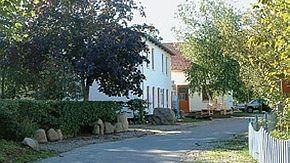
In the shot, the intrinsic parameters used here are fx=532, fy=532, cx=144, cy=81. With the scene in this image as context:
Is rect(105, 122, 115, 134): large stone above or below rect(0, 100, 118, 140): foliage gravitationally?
below

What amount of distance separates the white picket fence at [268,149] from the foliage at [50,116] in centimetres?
805

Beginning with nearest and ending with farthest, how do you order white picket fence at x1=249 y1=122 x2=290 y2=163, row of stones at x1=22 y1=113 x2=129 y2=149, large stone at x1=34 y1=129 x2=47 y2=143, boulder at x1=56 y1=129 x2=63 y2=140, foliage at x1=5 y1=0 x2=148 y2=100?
white picket fence at x1=249 y1=122 x2=290 y2=163 → row of stones at x1=22 y1=113 x2=129 y2=149 → large stone at x1=34 y1=129 x2=47 y2=143 → boulder at x1=56 y1=129 x2=63 y2=140 → foliage at x1=5 y1=0 x2=148 y2=100

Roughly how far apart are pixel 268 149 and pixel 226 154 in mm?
4857

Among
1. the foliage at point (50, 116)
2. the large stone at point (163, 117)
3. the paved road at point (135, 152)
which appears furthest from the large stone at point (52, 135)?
the large stone at point (163, 117)

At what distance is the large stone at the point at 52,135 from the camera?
2003 cm

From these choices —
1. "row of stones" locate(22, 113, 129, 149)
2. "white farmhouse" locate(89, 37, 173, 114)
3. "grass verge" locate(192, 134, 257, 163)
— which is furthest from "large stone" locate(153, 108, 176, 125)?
"grass verge" locate(192, 134, 257, 163)

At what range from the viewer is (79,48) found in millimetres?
24359

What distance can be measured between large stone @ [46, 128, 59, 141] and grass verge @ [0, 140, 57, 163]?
127 inches

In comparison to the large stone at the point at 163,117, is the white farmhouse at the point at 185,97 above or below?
above

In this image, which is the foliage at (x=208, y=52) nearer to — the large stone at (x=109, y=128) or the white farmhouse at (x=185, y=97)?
the white farmhouse at (x=185, y=97)

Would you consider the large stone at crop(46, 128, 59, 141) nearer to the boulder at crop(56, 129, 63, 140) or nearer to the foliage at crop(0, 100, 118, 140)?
the boulder at crop(56, 129, 63, 140)

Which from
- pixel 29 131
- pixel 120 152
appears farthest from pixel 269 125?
pixel 29 131

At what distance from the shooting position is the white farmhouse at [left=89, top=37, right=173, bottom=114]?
1377 inches

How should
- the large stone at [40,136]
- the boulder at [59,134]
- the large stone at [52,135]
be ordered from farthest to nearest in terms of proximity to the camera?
the boulder at [59,134] → the large stone at [52,135] → the large stone at [40,136]
